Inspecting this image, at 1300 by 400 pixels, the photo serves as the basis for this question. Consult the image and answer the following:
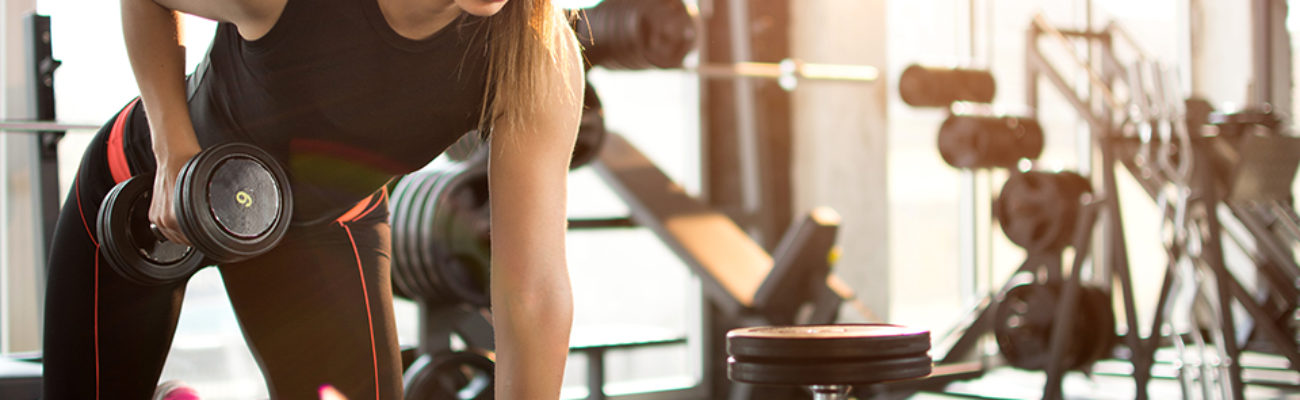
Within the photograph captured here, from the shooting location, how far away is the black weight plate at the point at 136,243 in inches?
44.4

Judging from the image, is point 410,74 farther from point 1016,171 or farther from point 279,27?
point 1016,171

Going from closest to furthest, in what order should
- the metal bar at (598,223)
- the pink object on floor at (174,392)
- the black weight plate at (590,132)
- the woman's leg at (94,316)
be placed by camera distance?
the woman's leg at (94,316)
the pink object on floor at (174,392)
the black weight plate at (590,132)
the metal bar at (598,223)

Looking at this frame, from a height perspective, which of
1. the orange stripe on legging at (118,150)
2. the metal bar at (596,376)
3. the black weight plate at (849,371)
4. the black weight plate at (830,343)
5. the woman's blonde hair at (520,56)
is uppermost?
the woman's blonde hair at (520,56)

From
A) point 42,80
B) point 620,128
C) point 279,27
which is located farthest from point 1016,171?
point 279,27

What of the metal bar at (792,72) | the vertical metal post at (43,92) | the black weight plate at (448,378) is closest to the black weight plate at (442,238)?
the black weight plate at (448,378)

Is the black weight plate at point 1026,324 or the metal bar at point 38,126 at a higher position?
the metal bar at point 38,126

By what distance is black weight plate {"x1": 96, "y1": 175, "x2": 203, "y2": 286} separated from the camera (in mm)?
1128

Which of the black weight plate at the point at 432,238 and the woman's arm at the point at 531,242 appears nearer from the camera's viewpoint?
the woman's arm at the point at 531,242

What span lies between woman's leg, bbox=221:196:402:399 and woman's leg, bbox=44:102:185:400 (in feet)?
0.29

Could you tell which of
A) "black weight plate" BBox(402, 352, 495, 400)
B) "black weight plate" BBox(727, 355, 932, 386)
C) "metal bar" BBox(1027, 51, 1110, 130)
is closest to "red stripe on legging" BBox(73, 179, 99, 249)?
"black weight plate" BBox(727, 355, 932, 386)

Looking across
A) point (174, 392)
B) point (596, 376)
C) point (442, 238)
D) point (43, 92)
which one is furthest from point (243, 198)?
point (596, 376)

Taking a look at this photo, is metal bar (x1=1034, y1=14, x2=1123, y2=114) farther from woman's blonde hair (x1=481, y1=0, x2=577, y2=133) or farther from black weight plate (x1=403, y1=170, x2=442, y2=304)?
woman's blonde hair (x1=481, y1=0, x2=577, y2=133)

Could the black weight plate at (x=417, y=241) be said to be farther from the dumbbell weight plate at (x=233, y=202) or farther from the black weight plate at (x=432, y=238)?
the dumbbell weight plate at (x=233, y=202)

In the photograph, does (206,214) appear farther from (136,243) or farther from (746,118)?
(746,118)
